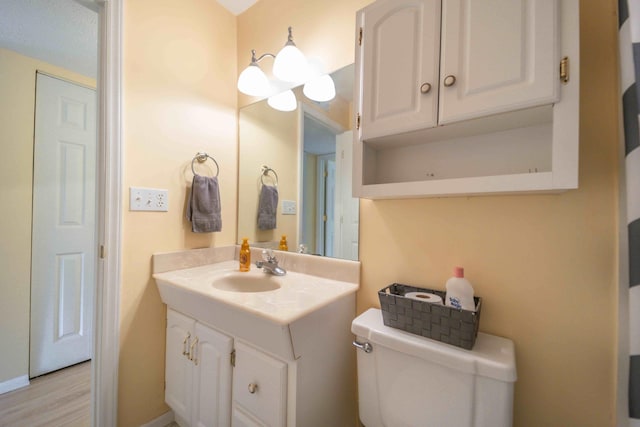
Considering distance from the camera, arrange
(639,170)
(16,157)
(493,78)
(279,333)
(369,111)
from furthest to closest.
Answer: (16,157) < (369,111) < (279,333) < (493,78) < (639,170)

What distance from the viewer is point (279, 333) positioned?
2.46 feet

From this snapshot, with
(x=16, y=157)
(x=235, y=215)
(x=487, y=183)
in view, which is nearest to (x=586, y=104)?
(x=487, y=183)

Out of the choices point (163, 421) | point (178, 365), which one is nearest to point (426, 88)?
point (178, 365)

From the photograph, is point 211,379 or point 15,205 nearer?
point 211,379

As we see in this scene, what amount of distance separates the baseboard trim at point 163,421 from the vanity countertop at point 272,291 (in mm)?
647

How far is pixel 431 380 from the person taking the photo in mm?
724

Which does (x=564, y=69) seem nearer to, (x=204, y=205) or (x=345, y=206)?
(x=345, y=206)

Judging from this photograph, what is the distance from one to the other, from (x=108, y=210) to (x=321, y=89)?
45.4 inches

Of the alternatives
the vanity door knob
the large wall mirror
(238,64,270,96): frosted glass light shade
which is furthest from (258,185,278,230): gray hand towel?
the vanity door knob

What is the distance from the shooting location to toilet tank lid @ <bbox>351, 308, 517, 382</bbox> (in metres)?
0.64

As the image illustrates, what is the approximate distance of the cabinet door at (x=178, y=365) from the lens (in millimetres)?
1122

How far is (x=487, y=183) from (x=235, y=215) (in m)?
1.42

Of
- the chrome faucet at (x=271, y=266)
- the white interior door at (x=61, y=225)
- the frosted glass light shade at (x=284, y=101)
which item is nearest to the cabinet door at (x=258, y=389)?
the chrome faucet at (x=271, y=266)

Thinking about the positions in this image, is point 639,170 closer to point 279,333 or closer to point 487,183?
point 487,183
